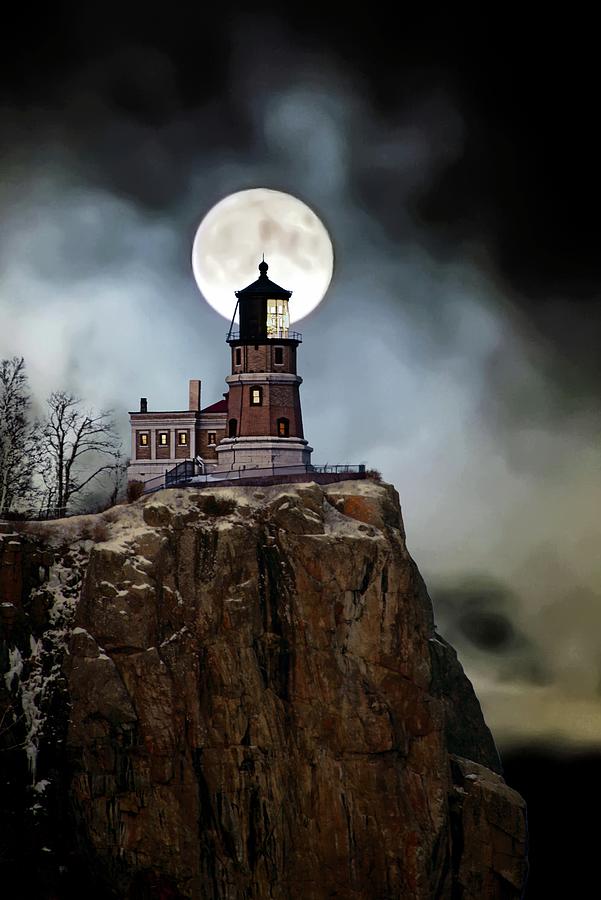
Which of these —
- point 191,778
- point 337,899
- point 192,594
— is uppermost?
point 192,594

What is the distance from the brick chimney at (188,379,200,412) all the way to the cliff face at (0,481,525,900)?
1935 cm

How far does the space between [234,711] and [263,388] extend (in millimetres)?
21466

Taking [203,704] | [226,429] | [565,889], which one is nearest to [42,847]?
[203,704]

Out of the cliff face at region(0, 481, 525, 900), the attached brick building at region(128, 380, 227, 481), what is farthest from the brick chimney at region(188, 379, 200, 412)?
the cliff face at region(0, 481, 525, 900)

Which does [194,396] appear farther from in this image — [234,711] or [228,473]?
[234,711]

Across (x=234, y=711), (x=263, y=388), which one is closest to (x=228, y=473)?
(x=263, y=388)

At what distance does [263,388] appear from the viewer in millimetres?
106500

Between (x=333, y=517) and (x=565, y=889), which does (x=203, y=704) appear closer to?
(x=333, y=517)

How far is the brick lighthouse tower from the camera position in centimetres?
10575

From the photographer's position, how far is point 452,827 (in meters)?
95.6

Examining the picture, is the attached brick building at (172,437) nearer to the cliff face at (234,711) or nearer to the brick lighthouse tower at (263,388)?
the brick lighthouse tower at (263,388)

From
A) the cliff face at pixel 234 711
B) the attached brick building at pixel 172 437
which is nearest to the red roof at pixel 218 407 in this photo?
the attached brick building at pixel 172 437

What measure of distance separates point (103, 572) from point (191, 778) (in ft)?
34.8

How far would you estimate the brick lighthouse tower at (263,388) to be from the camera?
105750 millimetres
